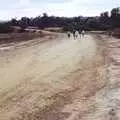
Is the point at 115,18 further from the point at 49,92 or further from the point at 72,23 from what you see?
the point at 49,92

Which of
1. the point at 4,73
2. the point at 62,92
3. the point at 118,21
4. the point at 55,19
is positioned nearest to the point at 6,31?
the point at 118,21

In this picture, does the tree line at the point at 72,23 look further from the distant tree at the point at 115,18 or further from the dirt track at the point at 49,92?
the dirt track at the point at 49,92

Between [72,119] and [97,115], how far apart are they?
0.67m

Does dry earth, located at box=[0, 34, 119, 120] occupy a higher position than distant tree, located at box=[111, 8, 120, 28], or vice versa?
dry earth, located at box=[0, 34, 119, 120]

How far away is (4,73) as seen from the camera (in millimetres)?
19984

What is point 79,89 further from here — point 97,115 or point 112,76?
point 97,115

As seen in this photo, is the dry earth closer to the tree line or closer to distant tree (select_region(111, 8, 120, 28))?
the tree line

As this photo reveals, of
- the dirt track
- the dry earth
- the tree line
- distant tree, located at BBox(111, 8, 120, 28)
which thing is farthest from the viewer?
the tree line

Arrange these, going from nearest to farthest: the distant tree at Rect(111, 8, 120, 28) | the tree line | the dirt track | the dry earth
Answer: the dry earth → the dirt track → the distant tree at Rect(111, 8, 120, 28) → the tree line

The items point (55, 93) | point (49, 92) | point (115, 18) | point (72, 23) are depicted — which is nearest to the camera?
point (55, 93)

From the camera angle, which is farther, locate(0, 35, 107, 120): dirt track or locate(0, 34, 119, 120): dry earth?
locate(0, 35, 107, 120): dirt track

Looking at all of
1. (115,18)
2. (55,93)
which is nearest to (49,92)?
(55,93)

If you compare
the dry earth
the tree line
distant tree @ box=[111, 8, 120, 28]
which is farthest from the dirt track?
distant tree @ box=[111, 8, 120, 28]

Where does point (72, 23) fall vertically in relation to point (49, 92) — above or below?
below
